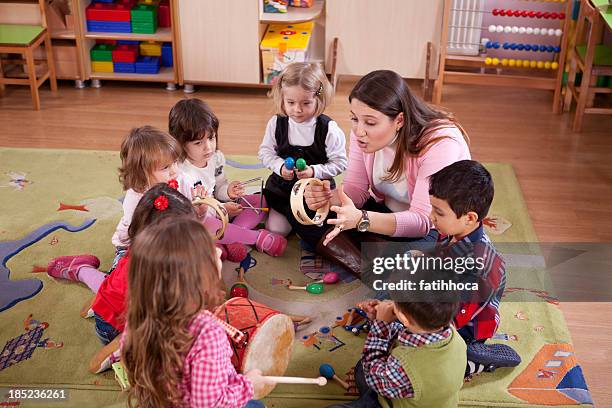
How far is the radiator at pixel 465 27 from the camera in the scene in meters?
4.31

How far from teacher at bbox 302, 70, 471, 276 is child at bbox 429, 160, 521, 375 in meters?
0.20

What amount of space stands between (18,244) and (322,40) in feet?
7.36

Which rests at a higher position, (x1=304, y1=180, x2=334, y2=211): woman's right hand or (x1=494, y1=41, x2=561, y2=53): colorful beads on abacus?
(x1=494, y1=41, x2=561, y2=53): colorful beads on abacus

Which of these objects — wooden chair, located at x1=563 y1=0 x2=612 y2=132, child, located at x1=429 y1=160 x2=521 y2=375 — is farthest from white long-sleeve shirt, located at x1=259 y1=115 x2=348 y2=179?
wooden chair, located at x1=563 y1=0 x2=612 y2=132

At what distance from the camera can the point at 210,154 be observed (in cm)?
279

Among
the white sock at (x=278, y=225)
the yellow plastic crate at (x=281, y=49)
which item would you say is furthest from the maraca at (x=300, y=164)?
the yellow plastic crate at (x=281, y=49)

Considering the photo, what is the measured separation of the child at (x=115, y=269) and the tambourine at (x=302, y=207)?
58 cm

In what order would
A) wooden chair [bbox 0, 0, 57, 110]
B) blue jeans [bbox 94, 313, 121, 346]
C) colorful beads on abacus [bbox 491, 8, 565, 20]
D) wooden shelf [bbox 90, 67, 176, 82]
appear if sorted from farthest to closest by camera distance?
wooden shelf [bbox 90, 67, 176, 82], colorful beads on abacus [bbox 491, 8, 565, 20], wooden chair [bbox 0, 0, 57, 110], blue jeans [bbox 94, 313, 121, 346]

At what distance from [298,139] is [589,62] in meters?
1.75

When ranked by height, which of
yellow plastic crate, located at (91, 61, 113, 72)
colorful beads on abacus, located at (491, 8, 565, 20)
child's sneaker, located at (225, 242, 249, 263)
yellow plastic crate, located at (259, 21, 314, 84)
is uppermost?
colorful beads on abacus, located at (491, 8, 565, 20)

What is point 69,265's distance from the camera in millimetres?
2742

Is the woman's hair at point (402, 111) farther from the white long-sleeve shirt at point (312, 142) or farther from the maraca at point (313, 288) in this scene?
the maraca at point (313, 288)

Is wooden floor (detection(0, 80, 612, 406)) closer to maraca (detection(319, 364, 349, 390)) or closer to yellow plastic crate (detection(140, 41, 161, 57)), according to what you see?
yellow plastic crate (detection(140, 41, 161, 57))

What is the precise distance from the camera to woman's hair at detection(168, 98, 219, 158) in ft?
8.76
